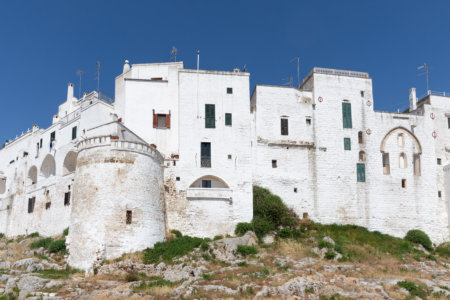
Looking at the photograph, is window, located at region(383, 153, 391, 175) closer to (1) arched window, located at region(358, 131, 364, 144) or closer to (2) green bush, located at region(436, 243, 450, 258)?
(1) arched window, located at region(358, 131, 364, 144)

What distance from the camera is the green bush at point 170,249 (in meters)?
32.5

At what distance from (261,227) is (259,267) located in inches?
274

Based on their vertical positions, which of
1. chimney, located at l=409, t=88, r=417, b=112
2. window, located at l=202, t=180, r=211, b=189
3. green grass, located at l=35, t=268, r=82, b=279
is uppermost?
chimney, located at l=409, t=88, r=417, b=112

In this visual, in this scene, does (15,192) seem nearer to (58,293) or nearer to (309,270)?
(58,293)

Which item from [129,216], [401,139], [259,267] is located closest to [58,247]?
[129,216]

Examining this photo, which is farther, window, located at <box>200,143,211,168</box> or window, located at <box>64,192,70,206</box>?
window, located at <box>64,192,70,206</box>

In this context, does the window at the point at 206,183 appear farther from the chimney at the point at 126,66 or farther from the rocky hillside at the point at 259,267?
the chimney at the point at 126,66

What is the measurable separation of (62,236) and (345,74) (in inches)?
1138

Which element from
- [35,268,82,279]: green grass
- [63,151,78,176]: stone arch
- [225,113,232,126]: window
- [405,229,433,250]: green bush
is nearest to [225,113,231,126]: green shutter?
[225,113,232,126]: window

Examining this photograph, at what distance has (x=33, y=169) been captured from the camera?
48094 mm

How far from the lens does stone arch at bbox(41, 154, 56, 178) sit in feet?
151

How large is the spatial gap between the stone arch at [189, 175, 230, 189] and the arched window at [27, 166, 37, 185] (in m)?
18.7

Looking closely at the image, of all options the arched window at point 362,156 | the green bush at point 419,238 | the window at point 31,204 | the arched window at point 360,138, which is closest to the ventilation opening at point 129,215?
the window at point 31,204

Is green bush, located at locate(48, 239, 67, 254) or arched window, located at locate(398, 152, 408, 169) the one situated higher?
arched window, located at locate(398, 152, 408, 169)
